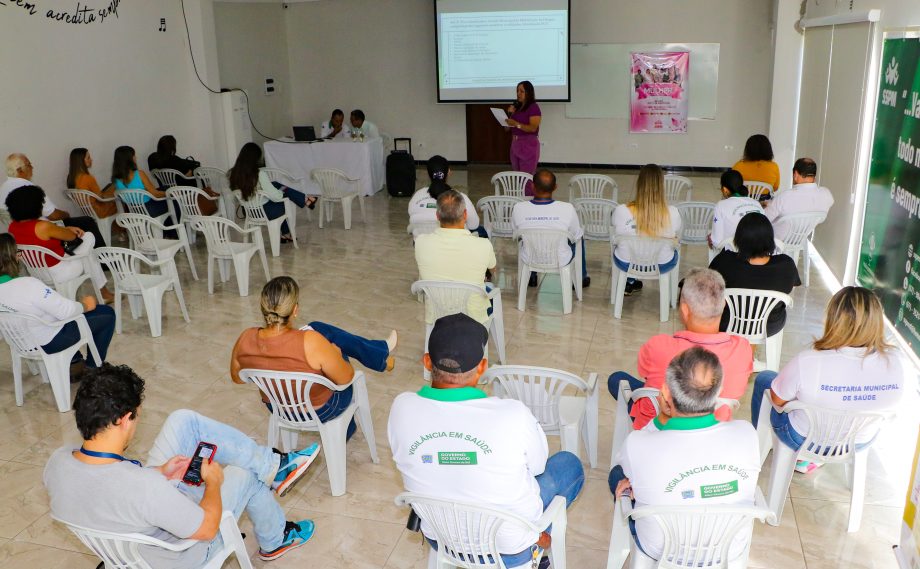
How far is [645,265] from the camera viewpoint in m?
5.60

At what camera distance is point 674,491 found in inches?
91.8

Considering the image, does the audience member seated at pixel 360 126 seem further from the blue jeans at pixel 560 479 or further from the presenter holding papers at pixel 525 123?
the blue jeans at pixel 560 479

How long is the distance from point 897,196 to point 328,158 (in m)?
6.92

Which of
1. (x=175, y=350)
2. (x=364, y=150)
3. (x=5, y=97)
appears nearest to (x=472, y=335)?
(x=175, y=350)

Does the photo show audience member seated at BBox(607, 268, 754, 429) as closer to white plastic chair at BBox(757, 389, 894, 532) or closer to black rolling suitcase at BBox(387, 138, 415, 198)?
white plastic chair at BBox(757, 389, 894, 532)

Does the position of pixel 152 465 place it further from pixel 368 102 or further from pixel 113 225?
pixel 368 102

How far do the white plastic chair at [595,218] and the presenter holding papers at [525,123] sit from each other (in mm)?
1760

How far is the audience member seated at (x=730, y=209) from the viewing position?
17.9ft

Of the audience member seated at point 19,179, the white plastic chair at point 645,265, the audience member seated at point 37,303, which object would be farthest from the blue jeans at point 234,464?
the audience member seated at point 19,179

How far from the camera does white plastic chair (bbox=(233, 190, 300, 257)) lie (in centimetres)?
739

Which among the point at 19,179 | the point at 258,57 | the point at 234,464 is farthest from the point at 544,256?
the point at 258,57

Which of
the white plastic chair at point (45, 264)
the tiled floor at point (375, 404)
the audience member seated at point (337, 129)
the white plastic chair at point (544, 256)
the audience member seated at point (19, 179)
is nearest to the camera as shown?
the tiled floor at point (375, 404)

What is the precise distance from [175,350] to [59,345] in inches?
39.8

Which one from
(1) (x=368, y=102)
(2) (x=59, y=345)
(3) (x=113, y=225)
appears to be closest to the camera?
(2) (x=59, y=345)
